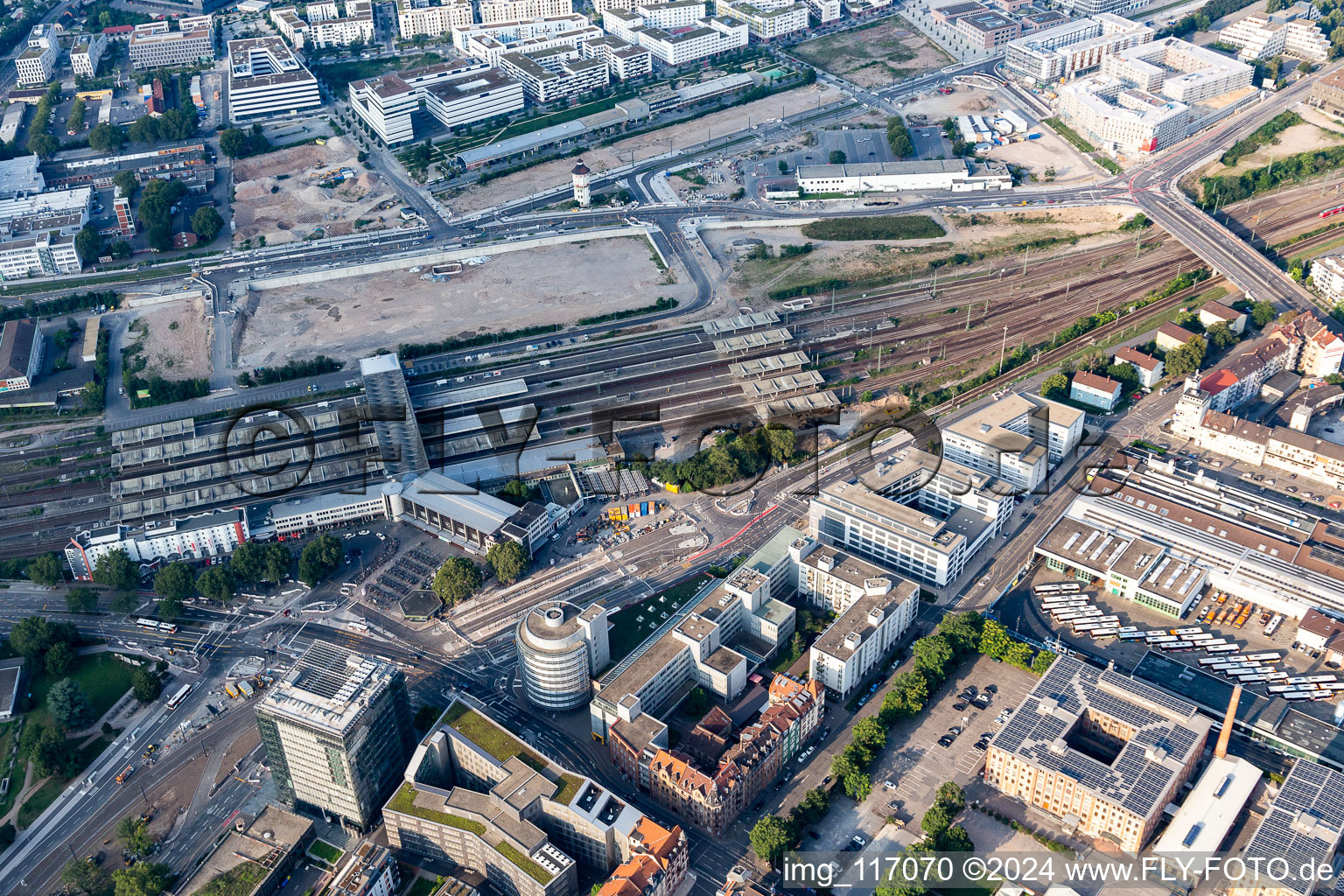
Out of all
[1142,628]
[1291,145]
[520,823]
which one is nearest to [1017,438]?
[1142,628]

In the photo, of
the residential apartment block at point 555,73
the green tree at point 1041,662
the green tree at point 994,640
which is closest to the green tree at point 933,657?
the green tree at point 994,640

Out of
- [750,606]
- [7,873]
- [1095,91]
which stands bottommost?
[7,873]

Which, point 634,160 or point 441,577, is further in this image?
point 634,160

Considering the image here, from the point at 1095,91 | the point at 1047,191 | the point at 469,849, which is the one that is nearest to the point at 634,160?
the point at 1047,191

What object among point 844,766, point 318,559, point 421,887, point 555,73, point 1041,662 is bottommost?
point 421,887

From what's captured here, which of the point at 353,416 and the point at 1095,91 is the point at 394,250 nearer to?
the point at 353,416

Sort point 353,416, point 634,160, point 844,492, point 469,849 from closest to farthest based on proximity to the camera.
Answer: point 469,849 → point 844,492 → point 353,416 → point 634,160

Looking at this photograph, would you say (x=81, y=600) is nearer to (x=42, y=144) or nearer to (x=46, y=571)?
(x=46, y=571)

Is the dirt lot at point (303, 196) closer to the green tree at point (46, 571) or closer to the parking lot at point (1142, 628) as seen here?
the green tree at point (46, 571)
